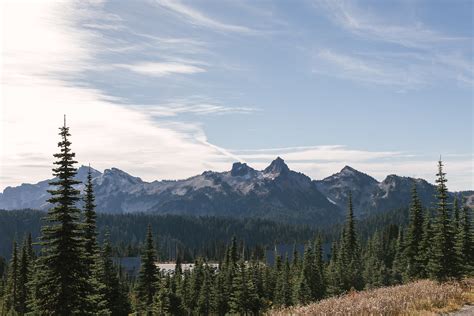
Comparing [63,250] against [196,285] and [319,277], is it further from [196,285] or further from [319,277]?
[196,285]

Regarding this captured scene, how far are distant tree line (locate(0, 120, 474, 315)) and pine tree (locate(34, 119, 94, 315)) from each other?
51 millimetres

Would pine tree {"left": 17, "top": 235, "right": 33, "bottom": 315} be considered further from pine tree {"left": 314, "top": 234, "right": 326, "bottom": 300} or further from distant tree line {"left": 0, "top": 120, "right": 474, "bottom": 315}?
pine tree {"left": 314, "top": 234, "right": 326, "bottom": 300}

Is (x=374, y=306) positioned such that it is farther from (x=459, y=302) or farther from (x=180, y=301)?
(x=180, y=301)

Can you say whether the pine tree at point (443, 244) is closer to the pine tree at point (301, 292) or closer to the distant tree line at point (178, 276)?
the distant tree line at point (178, 276)

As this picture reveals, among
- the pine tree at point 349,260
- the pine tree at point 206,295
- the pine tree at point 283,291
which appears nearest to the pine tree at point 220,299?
the pine tree at point 206,295

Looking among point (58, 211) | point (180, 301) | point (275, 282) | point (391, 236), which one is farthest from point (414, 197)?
point (391, 236)

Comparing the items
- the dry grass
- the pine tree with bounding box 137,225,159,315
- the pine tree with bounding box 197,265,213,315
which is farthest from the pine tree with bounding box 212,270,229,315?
the dry grass

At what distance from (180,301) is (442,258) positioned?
237 feet

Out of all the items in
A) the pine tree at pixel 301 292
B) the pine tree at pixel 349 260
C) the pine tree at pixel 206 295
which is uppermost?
the pine tree at pixel 349 260

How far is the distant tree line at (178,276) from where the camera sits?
2423cm

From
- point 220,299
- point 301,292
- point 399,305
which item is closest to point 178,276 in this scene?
point 220,299

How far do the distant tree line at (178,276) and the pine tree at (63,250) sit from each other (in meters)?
0.05

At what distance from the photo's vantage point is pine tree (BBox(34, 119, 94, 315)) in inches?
945

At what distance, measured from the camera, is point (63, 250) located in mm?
24078
